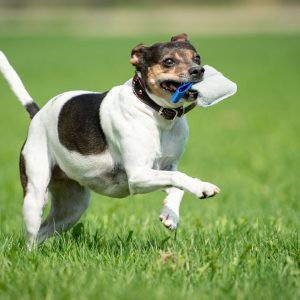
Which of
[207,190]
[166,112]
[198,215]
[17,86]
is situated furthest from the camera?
[198,215]

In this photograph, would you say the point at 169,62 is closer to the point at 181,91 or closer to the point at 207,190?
the point at 181,91

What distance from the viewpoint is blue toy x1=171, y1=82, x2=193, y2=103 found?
17.7 feet

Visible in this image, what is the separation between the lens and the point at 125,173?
19.6ft

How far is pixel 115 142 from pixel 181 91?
752mm

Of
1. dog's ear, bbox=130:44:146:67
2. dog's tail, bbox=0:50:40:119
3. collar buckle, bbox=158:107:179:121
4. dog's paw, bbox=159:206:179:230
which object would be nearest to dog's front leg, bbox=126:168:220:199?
dog's paw, bbox=159:206:179:230

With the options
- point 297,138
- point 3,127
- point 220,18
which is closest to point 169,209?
point 297,138

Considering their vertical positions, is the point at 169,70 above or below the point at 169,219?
above

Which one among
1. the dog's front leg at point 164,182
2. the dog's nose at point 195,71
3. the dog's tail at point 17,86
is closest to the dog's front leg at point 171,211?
the dog's front leg at point 164,182

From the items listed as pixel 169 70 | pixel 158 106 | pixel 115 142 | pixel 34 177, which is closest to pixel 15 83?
pixel 34 177

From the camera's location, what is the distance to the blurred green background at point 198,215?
4.55 meters

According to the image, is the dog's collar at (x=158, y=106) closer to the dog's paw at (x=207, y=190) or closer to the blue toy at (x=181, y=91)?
the blue toy at (x=181, y=91)

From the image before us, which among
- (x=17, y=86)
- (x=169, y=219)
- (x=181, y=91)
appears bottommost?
(x=169, y=219)

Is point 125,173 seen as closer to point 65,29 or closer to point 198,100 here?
point 198,100

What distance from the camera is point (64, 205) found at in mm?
6664
